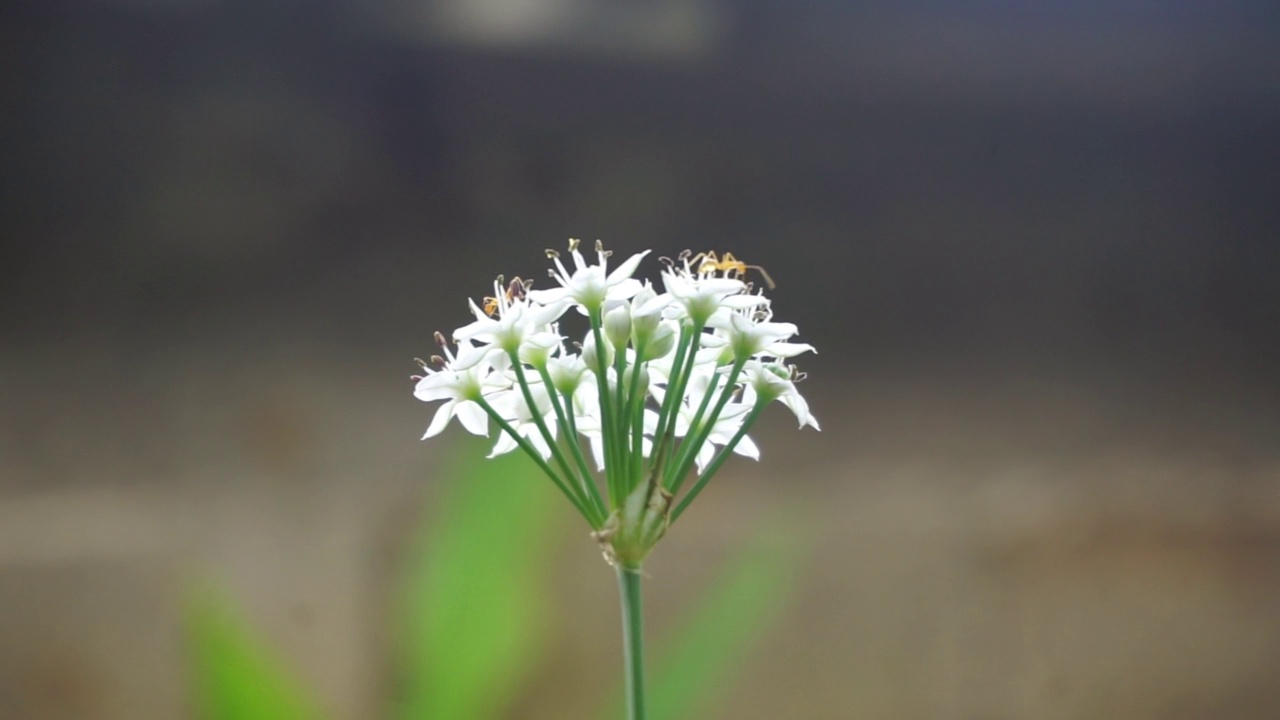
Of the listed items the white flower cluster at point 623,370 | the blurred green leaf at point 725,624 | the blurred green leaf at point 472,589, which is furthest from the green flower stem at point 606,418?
the blurred green leaf at point 725,624

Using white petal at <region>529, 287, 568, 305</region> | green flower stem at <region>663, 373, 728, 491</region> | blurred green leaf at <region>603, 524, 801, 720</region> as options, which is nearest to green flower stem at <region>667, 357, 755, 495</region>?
green flower stem at <region>663, 373, 728, 491</region>

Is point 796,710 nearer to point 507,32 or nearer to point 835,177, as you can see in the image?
point 835,177

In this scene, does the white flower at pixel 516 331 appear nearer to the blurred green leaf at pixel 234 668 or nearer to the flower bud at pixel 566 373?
the flower bud at pixel 566 373

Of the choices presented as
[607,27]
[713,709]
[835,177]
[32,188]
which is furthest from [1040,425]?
[32,188]

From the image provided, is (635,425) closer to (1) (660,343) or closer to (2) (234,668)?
(1) (660,343)

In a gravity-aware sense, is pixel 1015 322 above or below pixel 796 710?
above

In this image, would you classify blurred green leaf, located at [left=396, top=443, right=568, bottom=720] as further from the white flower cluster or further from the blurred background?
the white flower cluster
